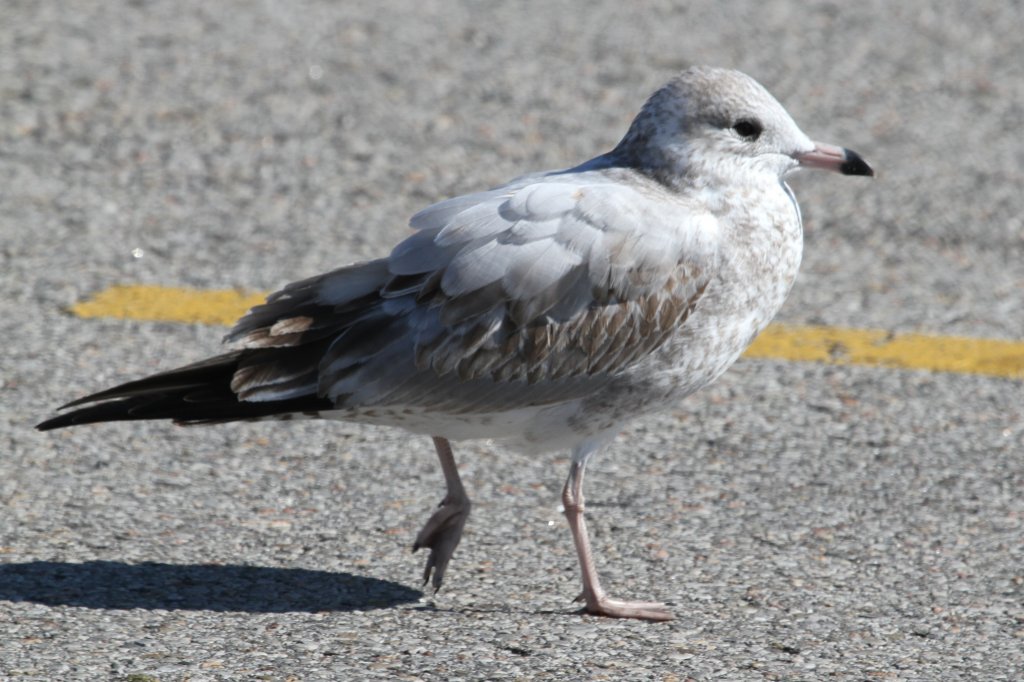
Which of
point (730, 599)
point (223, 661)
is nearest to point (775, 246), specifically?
point (730, 599)

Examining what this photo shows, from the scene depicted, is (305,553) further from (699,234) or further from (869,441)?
(869,441)

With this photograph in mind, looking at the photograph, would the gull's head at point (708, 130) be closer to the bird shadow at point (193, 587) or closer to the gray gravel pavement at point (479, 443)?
the gray gravel pavement at point (479, 443)

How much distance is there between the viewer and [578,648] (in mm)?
3768

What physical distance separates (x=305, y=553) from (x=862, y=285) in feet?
9.03

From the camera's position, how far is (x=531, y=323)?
3920 millimetres

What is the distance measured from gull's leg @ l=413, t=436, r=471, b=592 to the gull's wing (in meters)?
0.31

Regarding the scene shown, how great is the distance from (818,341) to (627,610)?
6.66 feet

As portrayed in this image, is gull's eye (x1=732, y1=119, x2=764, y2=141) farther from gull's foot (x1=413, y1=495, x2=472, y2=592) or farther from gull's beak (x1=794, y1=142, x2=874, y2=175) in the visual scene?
gull's foot (x1=413, y1=495, x2=472, y2=592)

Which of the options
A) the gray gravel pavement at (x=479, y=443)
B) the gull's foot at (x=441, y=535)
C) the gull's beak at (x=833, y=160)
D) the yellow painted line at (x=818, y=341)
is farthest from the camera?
the yellow painted line at (x=818, y=341)

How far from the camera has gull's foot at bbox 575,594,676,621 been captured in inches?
154

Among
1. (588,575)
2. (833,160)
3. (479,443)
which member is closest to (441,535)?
(588,575)

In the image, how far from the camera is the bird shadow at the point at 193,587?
390 cm

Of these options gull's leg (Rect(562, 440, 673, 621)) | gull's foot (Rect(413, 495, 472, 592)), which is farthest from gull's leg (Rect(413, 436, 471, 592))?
gull's leg (Rect(562, 440, 673, 621))

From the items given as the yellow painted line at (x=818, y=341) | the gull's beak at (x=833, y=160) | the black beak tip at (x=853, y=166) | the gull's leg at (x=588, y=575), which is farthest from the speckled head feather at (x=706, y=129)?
the yellow painted line at (x=818, y=341)
